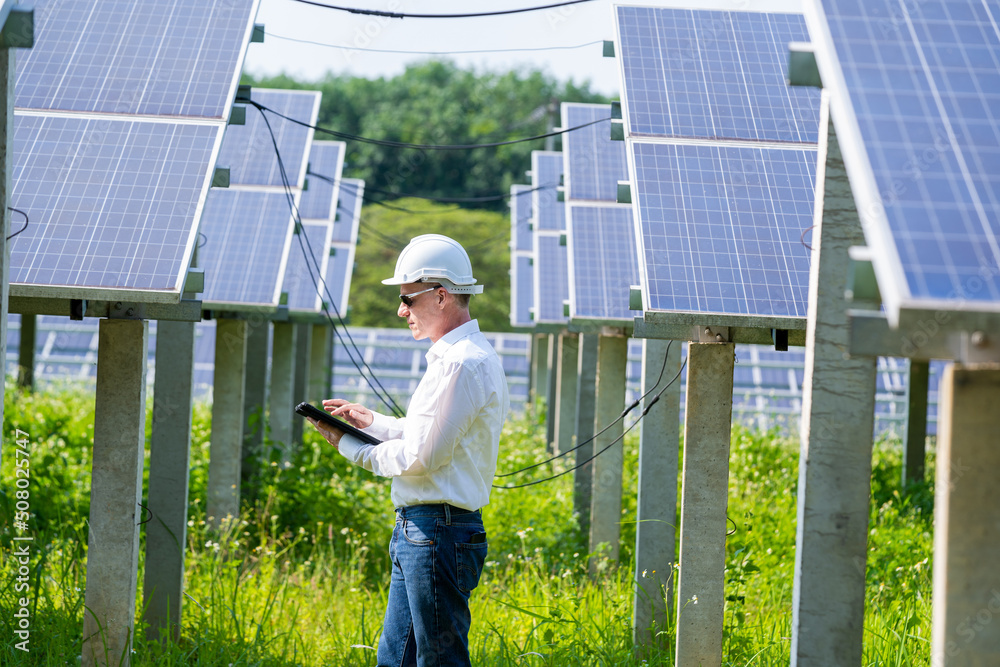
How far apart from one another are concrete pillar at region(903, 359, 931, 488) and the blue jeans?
8449 mm

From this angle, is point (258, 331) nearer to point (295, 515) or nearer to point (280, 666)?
point (295, 515)

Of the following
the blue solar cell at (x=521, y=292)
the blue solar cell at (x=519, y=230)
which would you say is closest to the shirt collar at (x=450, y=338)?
the blue solar cell at (x=521, y=292)

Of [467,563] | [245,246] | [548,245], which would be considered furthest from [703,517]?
[548,245]

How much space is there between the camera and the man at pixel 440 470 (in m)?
3.82

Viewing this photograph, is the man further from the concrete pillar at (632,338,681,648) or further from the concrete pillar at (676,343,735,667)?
the concrete pillar at (632,338,681,648)

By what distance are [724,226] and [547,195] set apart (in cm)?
1002

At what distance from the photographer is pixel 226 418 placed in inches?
312

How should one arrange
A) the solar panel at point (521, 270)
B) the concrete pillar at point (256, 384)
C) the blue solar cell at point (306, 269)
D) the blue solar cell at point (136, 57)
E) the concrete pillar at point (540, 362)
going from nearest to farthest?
the blue solar cell at point (136, 57) → the concrete pillar at point (256, 384) → the blue solar cell at point (306, 269) → the solar panel at point (521, 270) → the concrete pillar at point (540, 362)

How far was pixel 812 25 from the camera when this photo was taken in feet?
9.78

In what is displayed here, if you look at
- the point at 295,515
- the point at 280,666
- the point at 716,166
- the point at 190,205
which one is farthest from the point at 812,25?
the point at 295,515

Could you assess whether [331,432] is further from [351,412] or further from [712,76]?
[712,76]

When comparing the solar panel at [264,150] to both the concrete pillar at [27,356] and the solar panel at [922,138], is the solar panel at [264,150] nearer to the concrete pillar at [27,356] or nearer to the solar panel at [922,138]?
the concrete pillar at [27,356]

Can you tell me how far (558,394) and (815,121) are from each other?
6400 millimetres

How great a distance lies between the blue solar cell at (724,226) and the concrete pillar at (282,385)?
634 centimetres
